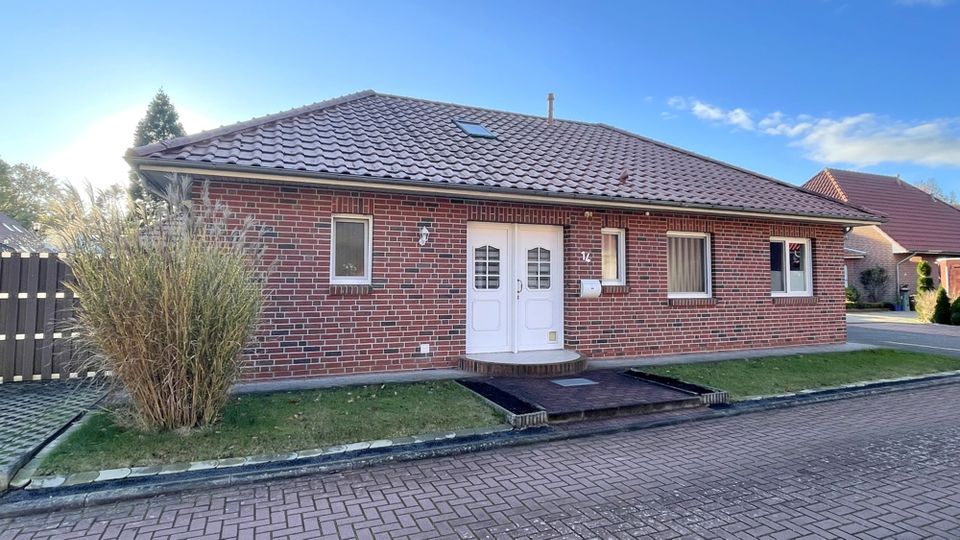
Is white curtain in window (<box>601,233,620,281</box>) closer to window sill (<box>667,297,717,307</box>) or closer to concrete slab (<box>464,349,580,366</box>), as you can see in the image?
window sill (<box>667,297,717,307</box>)

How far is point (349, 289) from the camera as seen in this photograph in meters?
6.98

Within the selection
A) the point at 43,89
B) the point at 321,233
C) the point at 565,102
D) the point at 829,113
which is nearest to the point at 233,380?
the point at 321,233

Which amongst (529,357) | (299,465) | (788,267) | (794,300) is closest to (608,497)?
(299,465)

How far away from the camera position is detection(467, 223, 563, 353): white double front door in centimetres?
799

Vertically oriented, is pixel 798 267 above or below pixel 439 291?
above

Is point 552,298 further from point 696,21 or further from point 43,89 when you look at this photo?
point 43,89

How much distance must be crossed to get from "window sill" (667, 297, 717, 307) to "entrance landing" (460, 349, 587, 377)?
8.48 feet

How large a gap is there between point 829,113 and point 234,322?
22498 millimetres

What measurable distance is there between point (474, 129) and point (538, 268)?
3.68 m

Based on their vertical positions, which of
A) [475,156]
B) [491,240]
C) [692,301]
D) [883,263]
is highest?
[475,156]

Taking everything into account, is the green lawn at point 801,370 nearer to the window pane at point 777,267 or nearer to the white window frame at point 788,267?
the white window frame at point 788,267

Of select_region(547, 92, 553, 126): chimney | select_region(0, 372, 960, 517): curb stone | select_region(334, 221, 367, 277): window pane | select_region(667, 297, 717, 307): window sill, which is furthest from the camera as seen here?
select_region(547, 92, 553, 126): chimney

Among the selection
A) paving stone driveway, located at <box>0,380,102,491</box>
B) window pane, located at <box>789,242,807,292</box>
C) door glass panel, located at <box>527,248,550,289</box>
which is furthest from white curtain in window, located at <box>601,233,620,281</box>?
paving stone driveway, located at <box>0,380,102,491</box>

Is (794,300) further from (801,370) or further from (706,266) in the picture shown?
(801,370)
